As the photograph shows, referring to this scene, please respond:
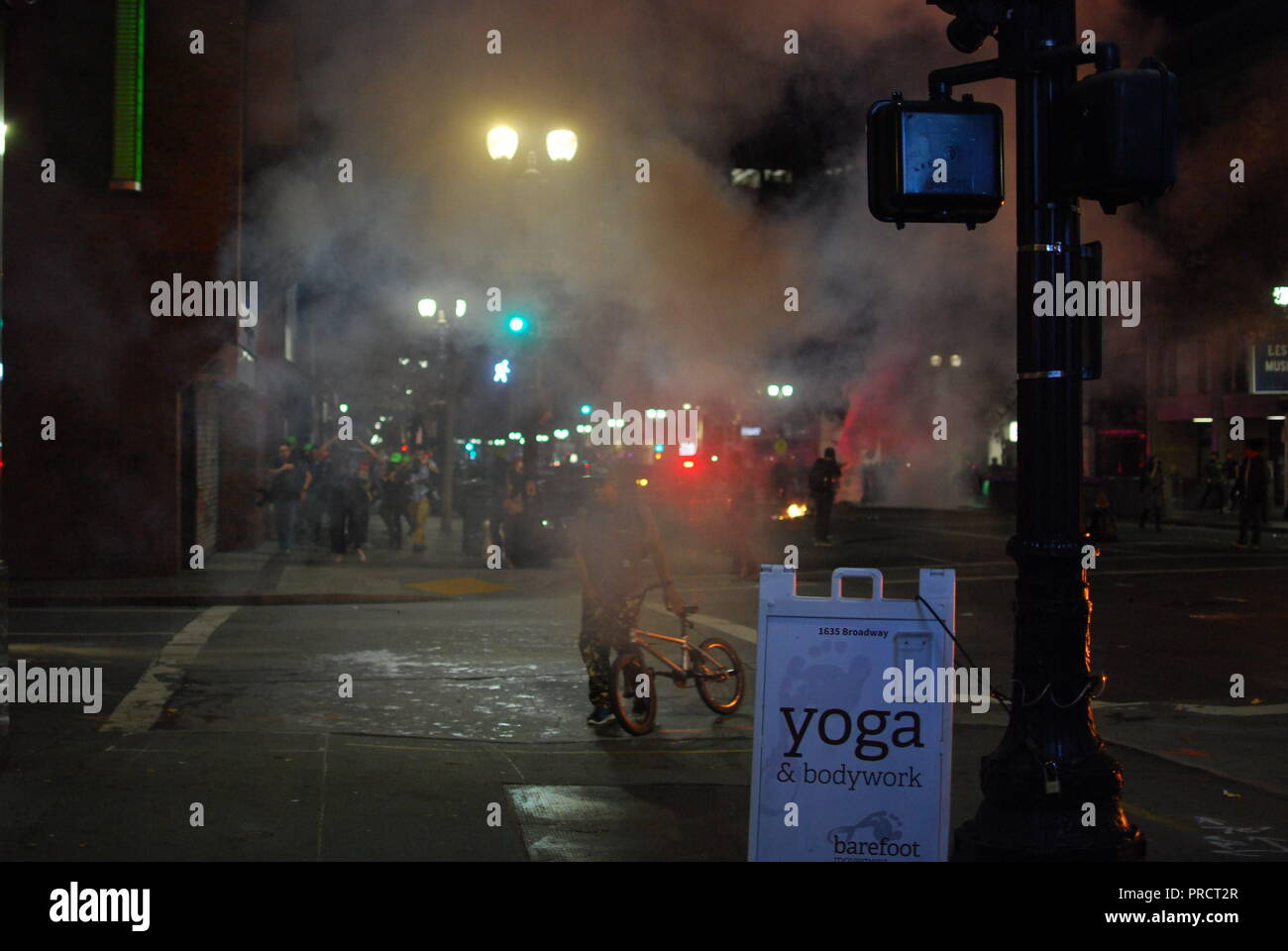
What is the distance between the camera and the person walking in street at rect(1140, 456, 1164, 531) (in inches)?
856

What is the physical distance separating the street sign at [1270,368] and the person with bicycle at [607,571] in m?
17.1

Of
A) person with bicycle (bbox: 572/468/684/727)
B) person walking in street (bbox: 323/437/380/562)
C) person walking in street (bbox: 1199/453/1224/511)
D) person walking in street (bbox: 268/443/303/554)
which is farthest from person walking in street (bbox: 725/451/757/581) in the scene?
person walking in street (bbox: 1199/453/1224/511)

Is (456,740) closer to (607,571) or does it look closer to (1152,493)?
(607,571)

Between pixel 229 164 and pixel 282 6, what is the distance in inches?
111

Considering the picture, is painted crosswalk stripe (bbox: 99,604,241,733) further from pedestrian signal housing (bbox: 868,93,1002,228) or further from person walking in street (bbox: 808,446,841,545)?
person walking in street (bbox: 808,446,841,545)

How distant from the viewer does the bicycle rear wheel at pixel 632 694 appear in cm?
670

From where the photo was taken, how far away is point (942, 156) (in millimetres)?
3828

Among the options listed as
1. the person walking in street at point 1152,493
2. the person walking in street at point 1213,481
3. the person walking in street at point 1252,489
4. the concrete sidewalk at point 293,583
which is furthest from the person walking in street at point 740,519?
the person walking in street at point 1213,481

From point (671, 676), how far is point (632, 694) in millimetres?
434

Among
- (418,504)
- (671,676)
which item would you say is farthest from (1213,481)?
(671,676)

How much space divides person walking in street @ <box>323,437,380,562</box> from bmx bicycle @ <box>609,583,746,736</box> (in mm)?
8620
